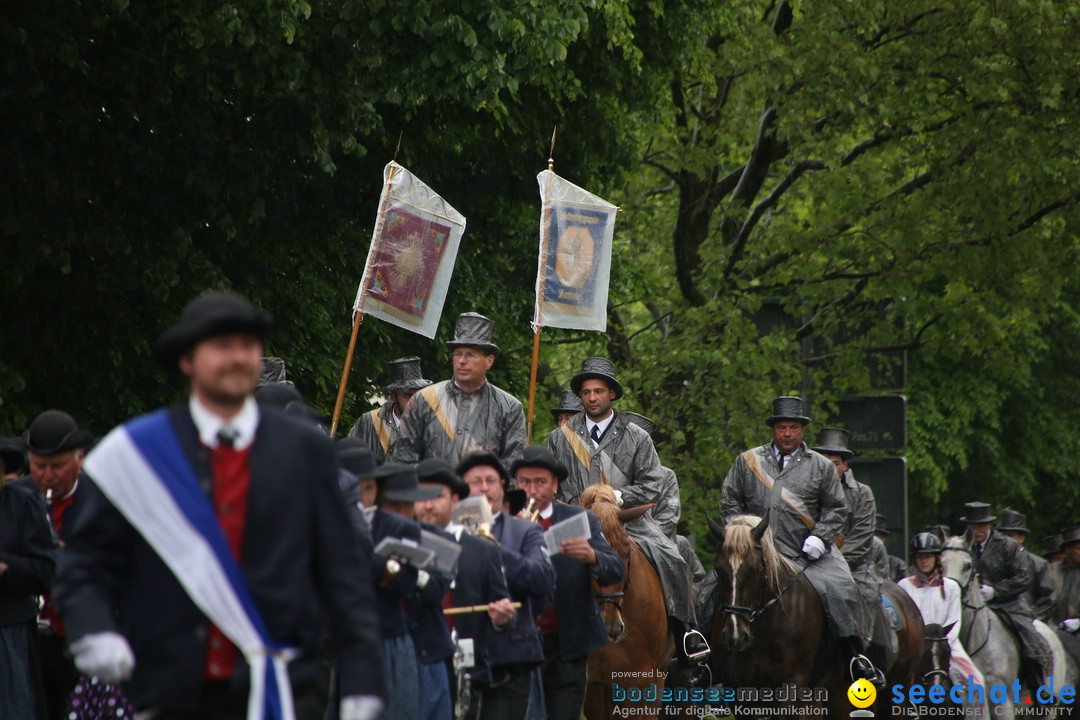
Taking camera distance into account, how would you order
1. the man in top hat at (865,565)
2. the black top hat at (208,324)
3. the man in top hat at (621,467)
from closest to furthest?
the black top hat at (208,324)
the man in top hat at (621,467)
the man in top hat at (865,565)

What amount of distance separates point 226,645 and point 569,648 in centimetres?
667

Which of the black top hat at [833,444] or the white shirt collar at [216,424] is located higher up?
the black top hat at [833,444]

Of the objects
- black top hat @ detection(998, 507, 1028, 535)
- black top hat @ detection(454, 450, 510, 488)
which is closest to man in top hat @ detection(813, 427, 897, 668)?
black top hat @ detection(454, 450, 510, 488)

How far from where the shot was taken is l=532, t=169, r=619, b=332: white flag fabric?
13539 mm

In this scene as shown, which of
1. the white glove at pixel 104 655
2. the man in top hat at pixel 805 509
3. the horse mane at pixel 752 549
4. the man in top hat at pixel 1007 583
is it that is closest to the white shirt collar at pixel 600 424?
the horse mane at pixel 752 549

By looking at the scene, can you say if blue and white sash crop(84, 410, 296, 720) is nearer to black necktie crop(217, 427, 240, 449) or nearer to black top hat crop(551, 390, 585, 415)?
black necktie crop(217, 427, 240, 449)

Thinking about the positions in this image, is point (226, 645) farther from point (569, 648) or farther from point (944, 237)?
point (944, 237)

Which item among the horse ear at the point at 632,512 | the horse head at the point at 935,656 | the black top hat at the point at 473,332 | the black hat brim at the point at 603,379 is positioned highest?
the black top hat at the point at 473,332

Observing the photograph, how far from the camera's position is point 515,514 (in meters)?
11.1

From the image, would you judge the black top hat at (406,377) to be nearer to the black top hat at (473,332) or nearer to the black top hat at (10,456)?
the black top hat at (473,332)

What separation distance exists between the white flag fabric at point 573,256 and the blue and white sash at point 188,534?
28.5 ft

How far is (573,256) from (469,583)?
4.81m

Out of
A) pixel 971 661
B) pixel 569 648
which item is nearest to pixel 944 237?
pixel 971 661

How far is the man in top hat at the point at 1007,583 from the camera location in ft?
66.4
